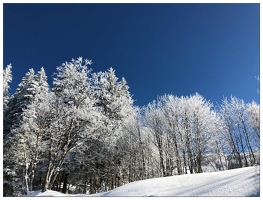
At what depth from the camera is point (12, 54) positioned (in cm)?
1361

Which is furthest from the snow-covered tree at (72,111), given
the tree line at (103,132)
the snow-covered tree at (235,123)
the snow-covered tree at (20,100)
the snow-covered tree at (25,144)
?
the snow-covered tree at (235,123)

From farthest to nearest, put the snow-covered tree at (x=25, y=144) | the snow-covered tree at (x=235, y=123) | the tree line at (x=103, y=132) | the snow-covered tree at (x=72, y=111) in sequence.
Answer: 1. the snow-covered tree at (x=235, y=123)
2. the snow-covered tree at (x=25, y=144)
3. the tree line at (x=103, y=132)
4. the snow-covered tree at (x=72, y=111)

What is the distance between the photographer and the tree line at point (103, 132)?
13.9m

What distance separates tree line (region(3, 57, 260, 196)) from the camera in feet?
45.7

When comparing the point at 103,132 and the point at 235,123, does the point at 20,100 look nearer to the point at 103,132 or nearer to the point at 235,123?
the point at 103,132

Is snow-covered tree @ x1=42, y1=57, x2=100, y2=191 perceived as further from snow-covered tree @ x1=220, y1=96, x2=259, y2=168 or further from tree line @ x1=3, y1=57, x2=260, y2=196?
snow-covered tree @ x1=220, y1=96, x2=259, y2=168

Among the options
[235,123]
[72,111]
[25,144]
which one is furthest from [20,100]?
[235,123]

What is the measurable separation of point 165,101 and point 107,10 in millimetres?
12237

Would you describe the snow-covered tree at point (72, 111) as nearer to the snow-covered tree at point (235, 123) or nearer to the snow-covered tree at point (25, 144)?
the snow-covered tree at point (25, 144)

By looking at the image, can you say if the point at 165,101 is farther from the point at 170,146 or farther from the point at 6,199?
the point at 6,199

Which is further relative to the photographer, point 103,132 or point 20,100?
point 20,100

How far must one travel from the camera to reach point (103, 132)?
50.3ft

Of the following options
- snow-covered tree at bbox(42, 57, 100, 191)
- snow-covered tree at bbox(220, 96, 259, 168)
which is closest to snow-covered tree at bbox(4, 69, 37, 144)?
snow-covered tree at bbox(42, 57, 100, 191)

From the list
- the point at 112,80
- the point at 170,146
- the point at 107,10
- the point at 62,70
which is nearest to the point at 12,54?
the point at 62,70
